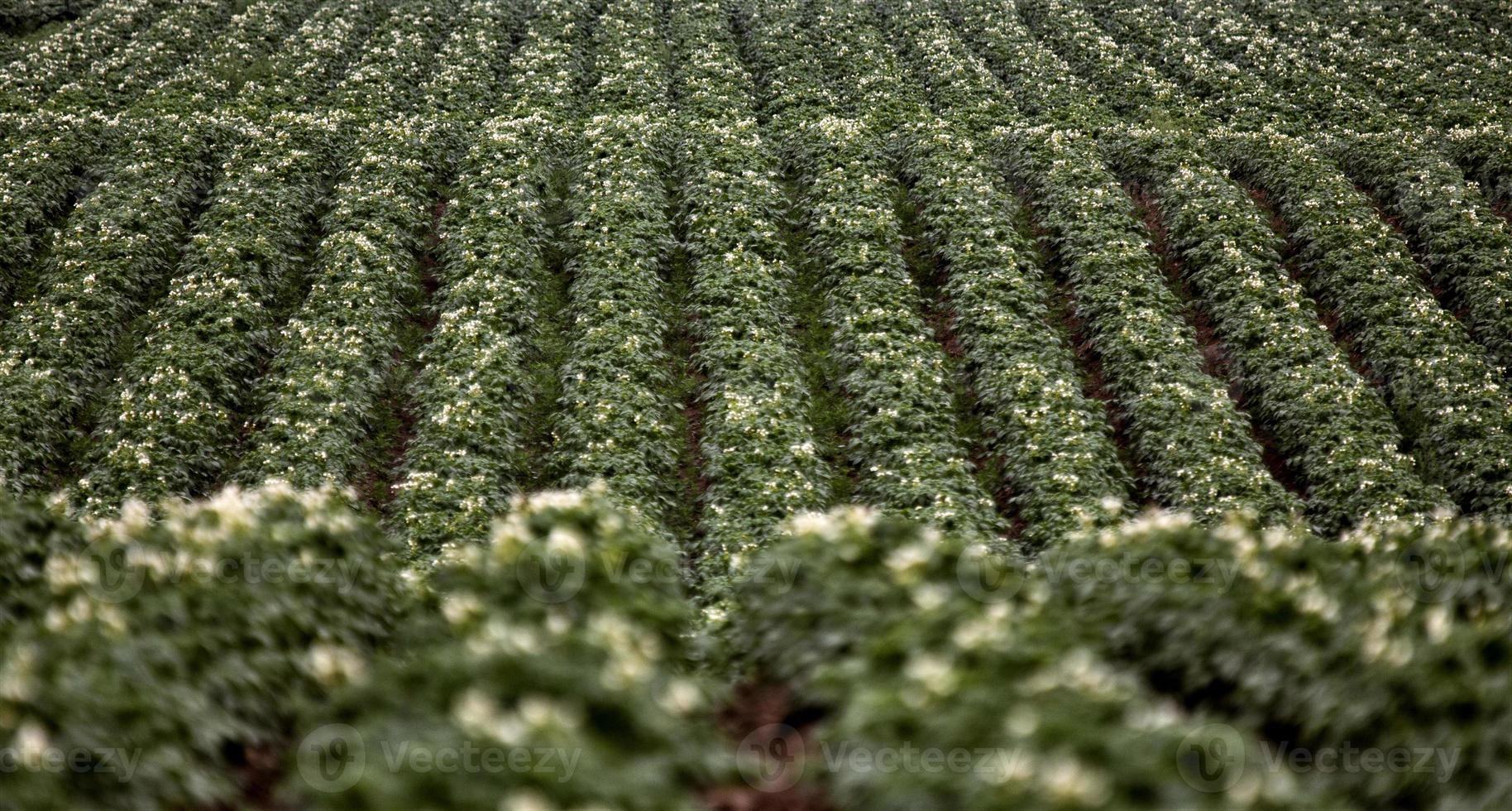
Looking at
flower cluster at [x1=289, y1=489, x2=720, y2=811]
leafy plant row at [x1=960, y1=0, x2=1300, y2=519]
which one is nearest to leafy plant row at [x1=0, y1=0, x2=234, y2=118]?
leafy plant row at [x1=960, y1=0, x2=1300, y2=519]

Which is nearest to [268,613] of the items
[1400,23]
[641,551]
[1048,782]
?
[641,551]

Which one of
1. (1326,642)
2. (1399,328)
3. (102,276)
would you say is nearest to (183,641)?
(1326,642)

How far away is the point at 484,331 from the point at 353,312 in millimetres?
3226

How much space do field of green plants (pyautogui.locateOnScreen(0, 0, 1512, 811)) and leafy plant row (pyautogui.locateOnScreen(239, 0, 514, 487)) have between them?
0.13 m

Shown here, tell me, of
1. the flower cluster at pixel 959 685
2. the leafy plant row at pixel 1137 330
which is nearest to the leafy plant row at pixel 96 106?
the flower cluster at pixel 959 685

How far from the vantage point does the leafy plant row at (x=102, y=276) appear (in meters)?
18.7

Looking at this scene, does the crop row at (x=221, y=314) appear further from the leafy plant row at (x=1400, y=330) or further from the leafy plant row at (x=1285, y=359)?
the leafy plant row at (x=1400, y=330)

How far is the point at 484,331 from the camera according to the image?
21109 millimetres

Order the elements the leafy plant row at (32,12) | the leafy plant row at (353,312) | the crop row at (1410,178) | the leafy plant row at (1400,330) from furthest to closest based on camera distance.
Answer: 1. the leafy plant row at (32,12)
2. the crop row at (1410,178)
3. the leafy plant row at (353,312)
4. the leafy plant row at (1400,330)

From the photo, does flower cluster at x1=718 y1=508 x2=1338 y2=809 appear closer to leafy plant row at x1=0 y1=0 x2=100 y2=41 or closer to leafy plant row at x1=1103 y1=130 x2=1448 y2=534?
leafy plant row at x1=1103 y1=130 x2=1448 y2=534

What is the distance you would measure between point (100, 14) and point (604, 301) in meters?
33.1

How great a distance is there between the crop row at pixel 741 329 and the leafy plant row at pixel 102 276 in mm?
13079

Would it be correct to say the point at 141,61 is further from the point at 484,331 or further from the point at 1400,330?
the point at 1400,330

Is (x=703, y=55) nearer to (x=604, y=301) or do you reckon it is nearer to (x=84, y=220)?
(x=604, y=301)
